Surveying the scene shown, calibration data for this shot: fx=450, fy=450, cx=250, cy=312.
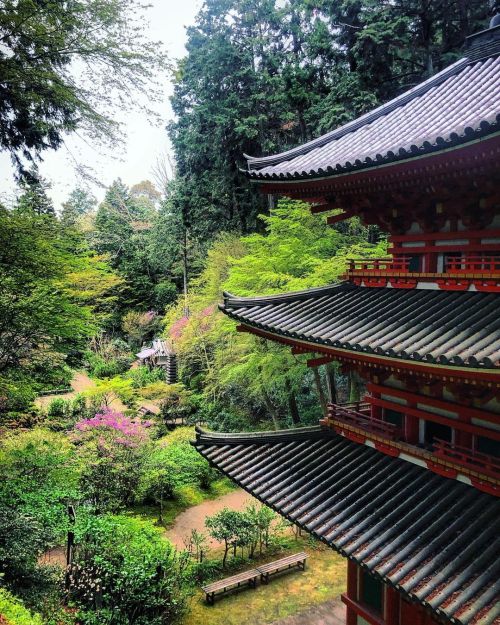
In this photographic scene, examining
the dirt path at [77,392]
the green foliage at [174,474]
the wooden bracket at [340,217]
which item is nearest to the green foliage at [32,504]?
the green foliage at [174,474]

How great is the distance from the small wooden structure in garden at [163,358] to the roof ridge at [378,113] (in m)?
20.6

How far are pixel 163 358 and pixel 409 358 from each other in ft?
86.3

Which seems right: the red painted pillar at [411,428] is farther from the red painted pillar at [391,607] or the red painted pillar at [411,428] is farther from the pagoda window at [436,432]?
the red painted pillar at [391,607]

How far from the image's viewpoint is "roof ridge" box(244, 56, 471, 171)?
275 inches

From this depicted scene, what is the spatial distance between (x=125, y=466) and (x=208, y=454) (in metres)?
7.48

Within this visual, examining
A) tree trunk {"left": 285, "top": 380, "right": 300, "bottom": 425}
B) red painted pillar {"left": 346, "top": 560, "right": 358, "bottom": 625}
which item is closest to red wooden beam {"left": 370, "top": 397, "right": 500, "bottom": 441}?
red painted pillar {"left": 346, "top": 560, "right": 358, "bottom": 625}

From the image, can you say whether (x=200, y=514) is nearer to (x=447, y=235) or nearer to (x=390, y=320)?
(x=390, y=320)

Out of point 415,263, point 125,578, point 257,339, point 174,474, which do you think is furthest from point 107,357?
point 415,263

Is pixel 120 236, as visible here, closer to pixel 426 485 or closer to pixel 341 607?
pixel 341 607

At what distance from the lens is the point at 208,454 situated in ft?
23.8

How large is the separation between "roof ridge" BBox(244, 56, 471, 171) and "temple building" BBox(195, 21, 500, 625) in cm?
3

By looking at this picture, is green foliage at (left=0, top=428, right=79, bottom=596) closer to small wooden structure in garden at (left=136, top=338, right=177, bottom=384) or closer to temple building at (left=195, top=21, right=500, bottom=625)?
temple building at (left=195, top=21, right=500, bottom=625)

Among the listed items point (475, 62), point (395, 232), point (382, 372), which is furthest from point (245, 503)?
point (475, 62)

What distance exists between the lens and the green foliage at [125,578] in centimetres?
913
